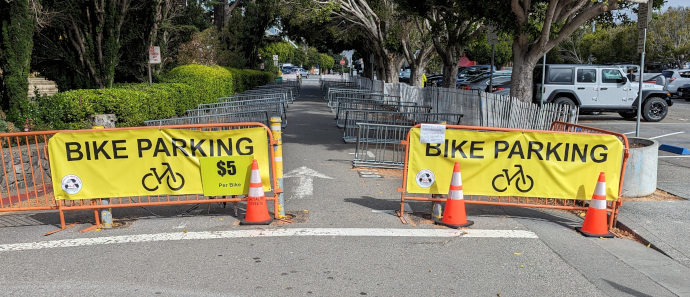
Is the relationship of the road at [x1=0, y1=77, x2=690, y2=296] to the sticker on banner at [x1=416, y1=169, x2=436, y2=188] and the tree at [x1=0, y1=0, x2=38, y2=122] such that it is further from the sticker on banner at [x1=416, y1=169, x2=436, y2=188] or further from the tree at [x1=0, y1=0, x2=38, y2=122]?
the tree at [x1=0, y1=0, x2=38, y2=122]

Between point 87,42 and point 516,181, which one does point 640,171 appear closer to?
point 516,181

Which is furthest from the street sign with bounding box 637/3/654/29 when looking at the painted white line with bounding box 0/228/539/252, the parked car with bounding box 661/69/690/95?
the parked car with bounding box 661/69/690/95

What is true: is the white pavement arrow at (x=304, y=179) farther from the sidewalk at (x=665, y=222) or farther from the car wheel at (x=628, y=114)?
the car wheel at (x=628, y=114)

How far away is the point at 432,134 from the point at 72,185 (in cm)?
438

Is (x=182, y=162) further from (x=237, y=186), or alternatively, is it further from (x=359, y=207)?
(x=359, y=207)

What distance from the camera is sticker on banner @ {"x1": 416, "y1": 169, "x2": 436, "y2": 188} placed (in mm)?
6949

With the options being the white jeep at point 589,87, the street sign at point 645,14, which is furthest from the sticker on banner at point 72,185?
the white jeep at point 589,87

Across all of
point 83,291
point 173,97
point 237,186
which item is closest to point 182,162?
point 237,186

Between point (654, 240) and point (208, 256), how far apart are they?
16.2 feet

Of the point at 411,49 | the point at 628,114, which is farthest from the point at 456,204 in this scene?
the point at 411,49

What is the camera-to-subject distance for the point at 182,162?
6.75m

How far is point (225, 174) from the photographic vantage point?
22.2 ft

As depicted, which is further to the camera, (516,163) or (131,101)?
(131,101)

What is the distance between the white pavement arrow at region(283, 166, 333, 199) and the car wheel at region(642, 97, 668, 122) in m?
14.0
